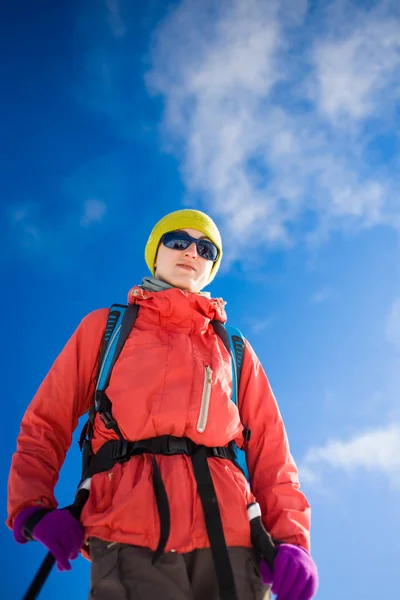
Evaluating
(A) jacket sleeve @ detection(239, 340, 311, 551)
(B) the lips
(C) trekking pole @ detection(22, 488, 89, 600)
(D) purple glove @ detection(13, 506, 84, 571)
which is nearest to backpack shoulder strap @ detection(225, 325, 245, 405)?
(A) jacket sleeve @ detection(239, 340, 311, 551)

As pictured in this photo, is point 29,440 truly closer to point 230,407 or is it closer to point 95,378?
point 95,378

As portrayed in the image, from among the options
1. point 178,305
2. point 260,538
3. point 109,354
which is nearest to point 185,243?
point 178,305

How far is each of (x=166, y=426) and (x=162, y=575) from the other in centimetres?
87

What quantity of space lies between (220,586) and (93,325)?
2.24 m

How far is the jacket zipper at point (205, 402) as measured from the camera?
119 inches

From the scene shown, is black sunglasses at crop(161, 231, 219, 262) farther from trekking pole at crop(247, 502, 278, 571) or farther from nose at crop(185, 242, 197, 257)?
trekking pole at crop(247, 502, 278, 571)

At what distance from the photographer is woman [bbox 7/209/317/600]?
8.54ft

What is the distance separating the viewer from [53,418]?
344cm

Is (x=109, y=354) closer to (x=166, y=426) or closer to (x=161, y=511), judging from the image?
(x=166, y=426)

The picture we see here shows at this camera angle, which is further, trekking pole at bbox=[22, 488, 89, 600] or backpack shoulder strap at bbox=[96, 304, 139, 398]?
backpack shoulder strap at bbox=[96, 304, 139, 398]

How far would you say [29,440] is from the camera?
10.6ft

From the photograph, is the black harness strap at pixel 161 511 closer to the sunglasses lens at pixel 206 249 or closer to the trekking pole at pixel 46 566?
the trekking pole at pixel 46 566

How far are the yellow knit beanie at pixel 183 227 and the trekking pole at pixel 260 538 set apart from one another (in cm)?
264

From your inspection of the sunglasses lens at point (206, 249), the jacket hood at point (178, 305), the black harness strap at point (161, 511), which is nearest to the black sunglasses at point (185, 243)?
the sunglasses lens at point (206, 249)
